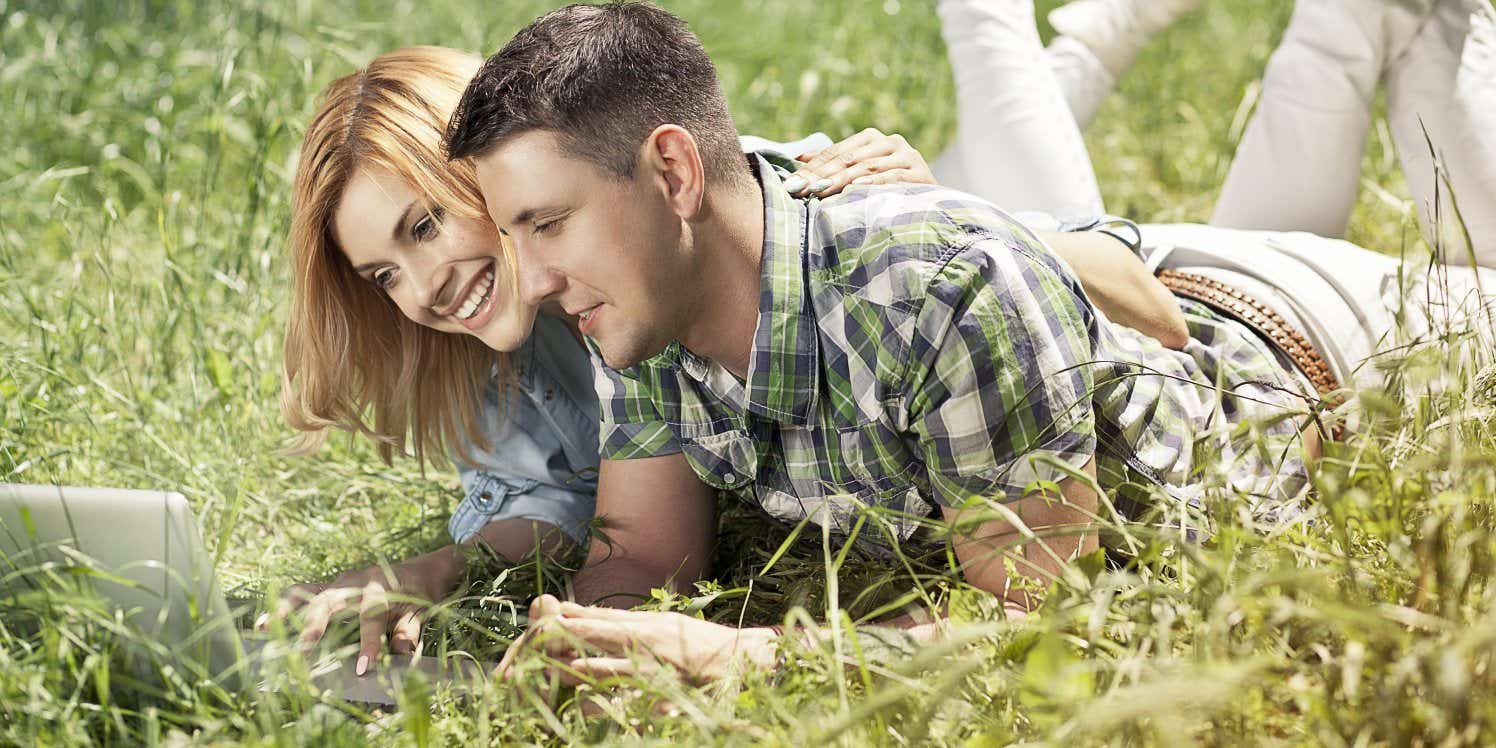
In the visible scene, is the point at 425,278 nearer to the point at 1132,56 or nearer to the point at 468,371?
the point at 468,371

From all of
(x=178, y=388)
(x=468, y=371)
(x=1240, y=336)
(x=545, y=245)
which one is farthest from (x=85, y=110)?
(x=1240, y=336)

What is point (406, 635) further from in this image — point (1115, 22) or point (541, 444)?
point (1115, 22)

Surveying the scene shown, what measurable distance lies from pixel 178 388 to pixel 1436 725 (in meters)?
2.94

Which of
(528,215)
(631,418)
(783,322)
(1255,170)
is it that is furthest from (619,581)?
(1255,170)

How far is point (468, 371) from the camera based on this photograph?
2812 mm

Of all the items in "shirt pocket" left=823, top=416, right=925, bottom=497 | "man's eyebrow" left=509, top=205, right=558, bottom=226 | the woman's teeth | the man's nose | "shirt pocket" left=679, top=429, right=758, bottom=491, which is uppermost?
"man's eyebrow" left=509, top=205, right=558, bottom=226

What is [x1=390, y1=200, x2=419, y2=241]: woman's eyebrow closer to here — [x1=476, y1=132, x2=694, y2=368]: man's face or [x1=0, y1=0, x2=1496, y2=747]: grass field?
[x1=476, y1=132, x2=694, y2=368]: man's face

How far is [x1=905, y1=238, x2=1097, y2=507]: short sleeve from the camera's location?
196cm

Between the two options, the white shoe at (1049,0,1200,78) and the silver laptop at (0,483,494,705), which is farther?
the white shoe at (1049,0,1200,78)

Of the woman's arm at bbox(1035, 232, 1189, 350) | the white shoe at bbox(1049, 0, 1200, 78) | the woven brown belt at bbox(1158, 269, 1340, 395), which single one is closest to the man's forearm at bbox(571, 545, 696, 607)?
the woman's arm at bbox(1035, 232, 1189, 350)

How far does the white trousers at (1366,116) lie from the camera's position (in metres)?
3.00

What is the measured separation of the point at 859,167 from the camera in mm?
2418

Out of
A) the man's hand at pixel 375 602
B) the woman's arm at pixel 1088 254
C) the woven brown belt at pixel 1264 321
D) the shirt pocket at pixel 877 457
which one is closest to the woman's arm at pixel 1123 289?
the woman's arm at pixel 1088 254

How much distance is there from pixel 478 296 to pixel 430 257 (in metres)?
0.12
